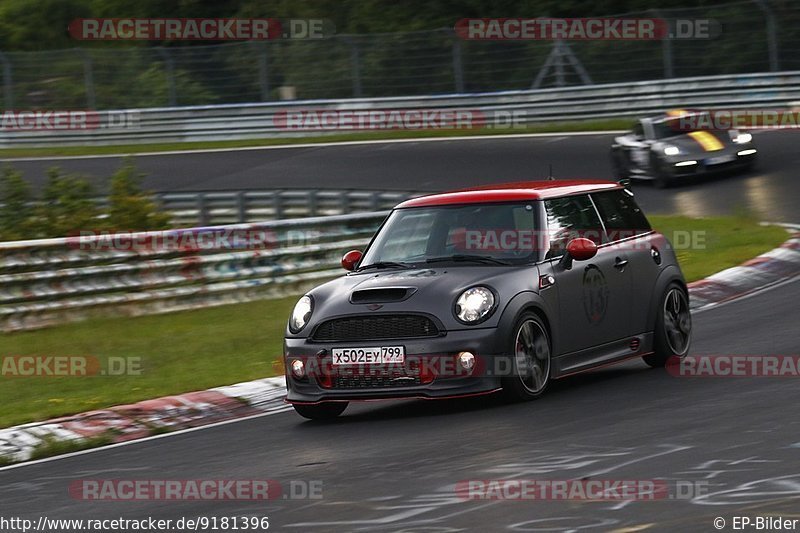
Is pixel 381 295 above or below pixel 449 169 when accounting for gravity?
below

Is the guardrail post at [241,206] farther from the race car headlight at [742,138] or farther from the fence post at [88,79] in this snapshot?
the fence post at [88,79]

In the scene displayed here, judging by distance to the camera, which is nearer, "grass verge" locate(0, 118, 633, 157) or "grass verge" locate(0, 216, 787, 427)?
"grass verge" locate(0, 216, 787, 427)

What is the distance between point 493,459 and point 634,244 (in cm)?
355

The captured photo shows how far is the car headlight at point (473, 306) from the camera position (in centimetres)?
880

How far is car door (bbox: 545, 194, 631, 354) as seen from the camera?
9469 millimetres

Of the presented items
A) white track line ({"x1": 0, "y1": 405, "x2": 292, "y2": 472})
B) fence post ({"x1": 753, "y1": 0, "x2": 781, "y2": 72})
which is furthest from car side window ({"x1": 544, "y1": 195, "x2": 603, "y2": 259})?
fence post ({"x1": 753, "y1": 0, "x2": 781, "y2": 72})

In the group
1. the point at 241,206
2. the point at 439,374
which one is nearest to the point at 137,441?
the point at 439,374

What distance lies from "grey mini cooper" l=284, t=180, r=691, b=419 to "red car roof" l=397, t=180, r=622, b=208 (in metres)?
0.01

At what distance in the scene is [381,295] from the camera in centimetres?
899

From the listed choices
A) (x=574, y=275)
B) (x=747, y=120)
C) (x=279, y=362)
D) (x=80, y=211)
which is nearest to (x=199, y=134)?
(x=747, y=120)

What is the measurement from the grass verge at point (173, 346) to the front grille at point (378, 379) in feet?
7.53

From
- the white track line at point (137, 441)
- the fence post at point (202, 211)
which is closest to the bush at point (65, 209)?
the fence post at point (202, 211)

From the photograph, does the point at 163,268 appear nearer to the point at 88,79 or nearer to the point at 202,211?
the point at 202,211

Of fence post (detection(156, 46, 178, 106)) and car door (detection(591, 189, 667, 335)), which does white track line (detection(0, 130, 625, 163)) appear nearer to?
fence post (detection(156, 46, 178, 106))
